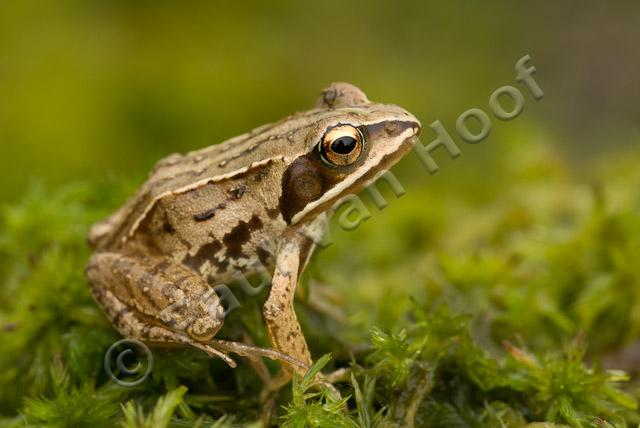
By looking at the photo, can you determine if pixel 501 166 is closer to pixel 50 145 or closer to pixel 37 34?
pixel 50 145

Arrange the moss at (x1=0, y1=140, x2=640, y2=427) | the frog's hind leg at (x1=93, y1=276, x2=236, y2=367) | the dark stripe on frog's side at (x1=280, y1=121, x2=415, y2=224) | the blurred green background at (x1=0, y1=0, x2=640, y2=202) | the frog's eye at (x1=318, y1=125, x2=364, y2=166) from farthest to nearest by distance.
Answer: the blurred green background at (x1=0, y1=0, x2=640, y2=202) < the dark stripe on frog's side at (x1=280, y1=121, x2=415, y2=224) < the frog's eye at (x1=318, y1=125, x2=364, y2=166) < the frog's hind leg at (x1=93, y1=276, x2=236, y2=367) < the moss at (x1=0, y1=140, x2=640, y2=427)

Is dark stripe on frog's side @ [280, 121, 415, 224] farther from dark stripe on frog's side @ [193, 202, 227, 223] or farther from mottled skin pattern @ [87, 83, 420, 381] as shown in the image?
dark stripe on frog's side @ [193, 202, 227, 223]

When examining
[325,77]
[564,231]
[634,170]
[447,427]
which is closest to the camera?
[447,427]

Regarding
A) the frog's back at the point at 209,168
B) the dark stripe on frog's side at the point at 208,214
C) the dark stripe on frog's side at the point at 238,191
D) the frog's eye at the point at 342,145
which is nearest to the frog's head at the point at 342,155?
the frog's eye at the point at 342,145

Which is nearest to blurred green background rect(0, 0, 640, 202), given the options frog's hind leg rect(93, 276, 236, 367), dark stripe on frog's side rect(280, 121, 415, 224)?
frog's hind leg rect(93, 276, 236, 367)

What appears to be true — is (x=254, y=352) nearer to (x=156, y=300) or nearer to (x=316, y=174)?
(x=156, y=300)

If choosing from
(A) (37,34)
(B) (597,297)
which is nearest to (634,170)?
(B) (597,297)

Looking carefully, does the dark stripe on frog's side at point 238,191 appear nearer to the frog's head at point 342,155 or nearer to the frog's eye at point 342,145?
the frog's head at point 342,155
